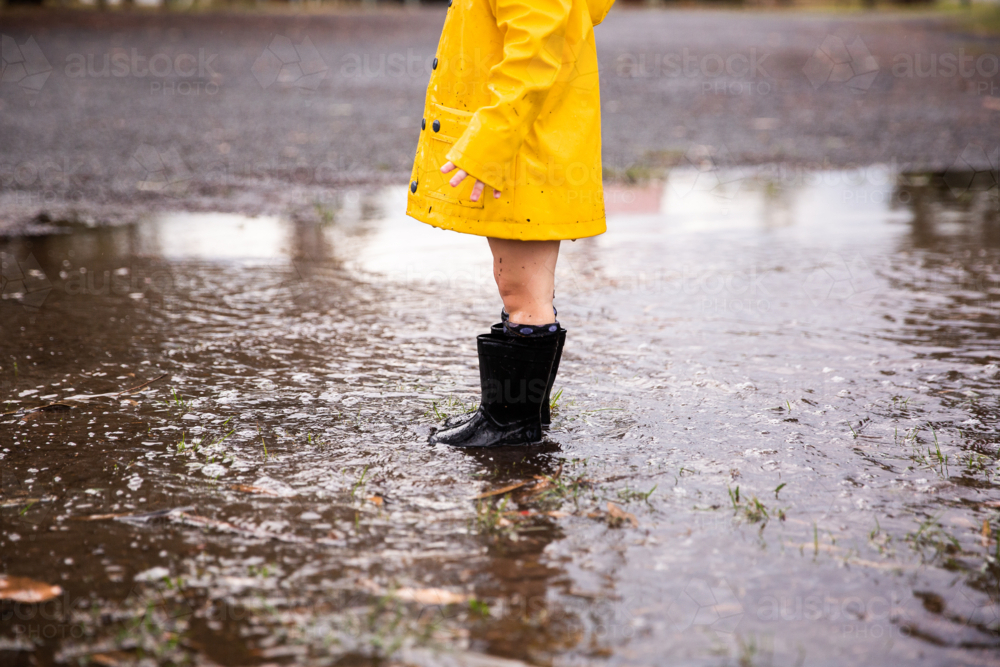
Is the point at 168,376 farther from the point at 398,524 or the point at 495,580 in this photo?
the point at 495,580

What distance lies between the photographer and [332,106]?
9414mm

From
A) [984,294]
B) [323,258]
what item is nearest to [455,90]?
[323,258]

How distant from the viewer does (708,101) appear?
32.8ft

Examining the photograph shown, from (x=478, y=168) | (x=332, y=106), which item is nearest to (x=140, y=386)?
(x=478, y=168)

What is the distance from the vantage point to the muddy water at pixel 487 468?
184cm

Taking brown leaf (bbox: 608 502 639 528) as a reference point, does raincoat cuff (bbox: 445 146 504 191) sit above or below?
above

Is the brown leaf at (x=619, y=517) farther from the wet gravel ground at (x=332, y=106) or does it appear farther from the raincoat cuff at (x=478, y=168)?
the wet gravel ground at (x=332, y=106)

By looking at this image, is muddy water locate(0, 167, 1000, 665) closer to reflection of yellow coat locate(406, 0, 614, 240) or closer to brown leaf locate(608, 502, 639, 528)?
brown leaf locate(608, 502, 639, 528)

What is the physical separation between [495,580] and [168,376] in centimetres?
173

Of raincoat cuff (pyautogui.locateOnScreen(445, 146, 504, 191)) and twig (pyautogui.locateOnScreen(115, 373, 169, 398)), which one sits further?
twig (pyautogui.locateOnScreen(115, 373, 169, 398))

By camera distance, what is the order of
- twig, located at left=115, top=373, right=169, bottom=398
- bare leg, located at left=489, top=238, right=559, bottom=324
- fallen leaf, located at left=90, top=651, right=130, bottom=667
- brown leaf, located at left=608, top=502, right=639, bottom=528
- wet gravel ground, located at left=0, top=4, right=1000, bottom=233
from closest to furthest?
fallen leaf, located at left=90, top=651, right=130, bottom=667 → brown leaf, located at left=608, top=502, right=639, bottom=528 → bare leg, located at left=489, top=238, right=559, bottom=324 → twig, located at left=115, top=373, right=169, bottom=398 → wet gravel ground, located at left=0, top=4, right=1000, bottom=233

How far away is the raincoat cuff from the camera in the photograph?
236 cm

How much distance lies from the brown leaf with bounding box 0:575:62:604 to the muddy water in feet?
0.09

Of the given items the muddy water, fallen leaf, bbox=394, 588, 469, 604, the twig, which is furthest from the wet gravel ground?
fallen leaf, bbox=394, 588, 469, 604
